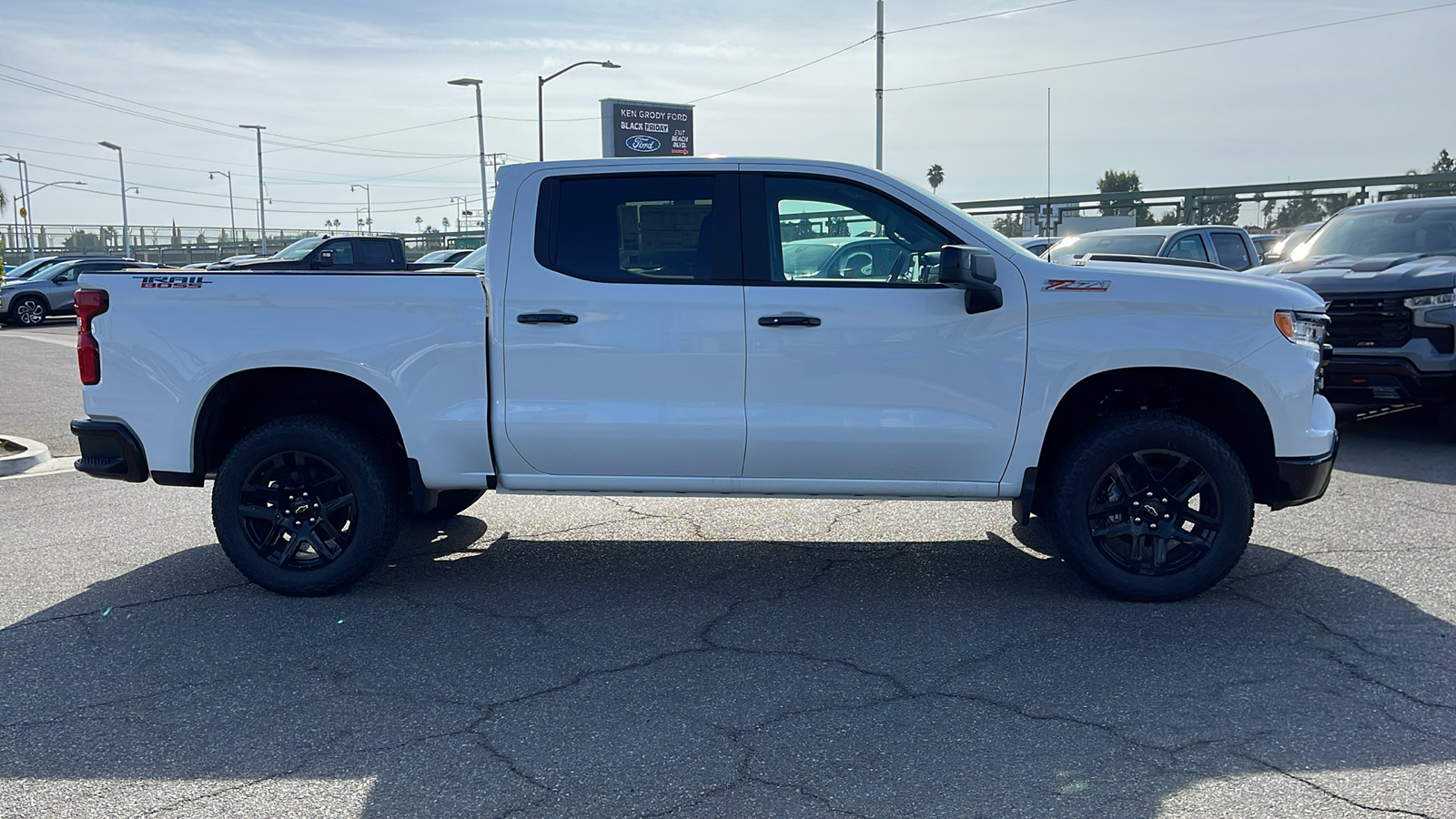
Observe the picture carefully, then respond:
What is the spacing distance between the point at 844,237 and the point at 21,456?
22.4 ft

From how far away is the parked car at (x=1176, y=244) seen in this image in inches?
478

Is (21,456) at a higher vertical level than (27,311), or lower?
lower

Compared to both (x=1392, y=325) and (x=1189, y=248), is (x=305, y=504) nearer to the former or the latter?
(x=1392, y=325)

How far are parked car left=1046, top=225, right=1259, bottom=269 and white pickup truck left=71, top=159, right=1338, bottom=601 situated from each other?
720 centimetres

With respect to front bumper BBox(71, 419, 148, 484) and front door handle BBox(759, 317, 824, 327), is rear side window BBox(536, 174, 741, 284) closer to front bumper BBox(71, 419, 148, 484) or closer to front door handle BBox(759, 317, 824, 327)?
front door handle BBox(759, 317, 824, 327)

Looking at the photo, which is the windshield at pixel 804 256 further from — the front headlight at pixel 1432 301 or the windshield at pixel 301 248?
the windshield at pixel 301 248

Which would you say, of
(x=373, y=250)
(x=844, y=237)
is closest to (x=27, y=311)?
(x=373, y=250)

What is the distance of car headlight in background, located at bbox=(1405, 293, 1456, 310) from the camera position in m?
8.49

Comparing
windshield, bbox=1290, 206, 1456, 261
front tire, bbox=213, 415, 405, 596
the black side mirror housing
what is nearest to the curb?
front tire, bbox=213, 415, 405, 596

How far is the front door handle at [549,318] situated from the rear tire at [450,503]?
1589mm

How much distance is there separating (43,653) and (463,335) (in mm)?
2103

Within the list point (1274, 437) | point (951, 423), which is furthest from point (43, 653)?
point (1274, 437)

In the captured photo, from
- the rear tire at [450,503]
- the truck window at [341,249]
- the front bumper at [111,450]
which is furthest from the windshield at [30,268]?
the front bumper at [111,450]

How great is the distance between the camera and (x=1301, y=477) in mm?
4938
